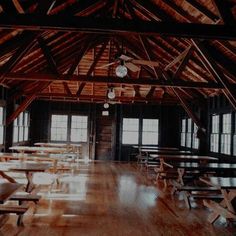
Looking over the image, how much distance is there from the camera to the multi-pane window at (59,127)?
17.5 metres

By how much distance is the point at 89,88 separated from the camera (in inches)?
655

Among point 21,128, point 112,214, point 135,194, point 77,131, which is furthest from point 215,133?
point 21,128

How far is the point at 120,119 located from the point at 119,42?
582 cm

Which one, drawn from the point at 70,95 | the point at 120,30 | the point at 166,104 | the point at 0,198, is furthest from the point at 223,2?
the point at 166,104

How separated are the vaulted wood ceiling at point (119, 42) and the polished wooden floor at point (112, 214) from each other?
9.57 ft

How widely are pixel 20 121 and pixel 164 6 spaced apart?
8.77m

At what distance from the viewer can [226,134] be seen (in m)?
11.7

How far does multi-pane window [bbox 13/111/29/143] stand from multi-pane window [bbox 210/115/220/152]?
24.8ft

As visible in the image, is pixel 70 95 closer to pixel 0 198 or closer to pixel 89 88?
pixel 89 88

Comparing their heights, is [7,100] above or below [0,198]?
above

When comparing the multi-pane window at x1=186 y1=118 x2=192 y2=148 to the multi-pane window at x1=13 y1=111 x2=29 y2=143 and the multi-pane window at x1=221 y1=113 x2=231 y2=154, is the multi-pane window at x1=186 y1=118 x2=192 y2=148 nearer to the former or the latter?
the multi-pane window at x1=221 y1=113 x2=231 y2=154

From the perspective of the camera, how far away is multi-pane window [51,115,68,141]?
1755cm

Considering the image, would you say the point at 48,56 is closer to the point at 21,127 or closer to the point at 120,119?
the point at 21,127

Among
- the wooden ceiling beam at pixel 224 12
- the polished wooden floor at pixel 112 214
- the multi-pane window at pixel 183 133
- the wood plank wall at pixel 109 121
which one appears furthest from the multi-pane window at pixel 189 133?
the wooden ceiling beam at pixel 224 12
